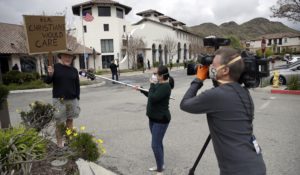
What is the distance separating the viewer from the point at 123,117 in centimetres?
755

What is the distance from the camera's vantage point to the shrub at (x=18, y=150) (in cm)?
274

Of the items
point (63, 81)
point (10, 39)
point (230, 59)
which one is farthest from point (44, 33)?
point (10, 39)

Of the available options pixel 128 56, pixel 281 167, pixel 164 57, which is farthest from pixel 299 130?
pixel 164 57

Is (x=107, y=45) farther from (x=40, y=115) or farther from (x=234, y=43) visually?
(x=40, y=115)

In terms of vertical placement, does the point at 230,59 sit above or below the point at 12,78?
above

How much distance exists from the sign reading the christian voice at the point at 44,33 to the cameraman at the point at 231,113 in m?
3.26

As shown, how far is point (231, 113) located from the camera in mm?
1823

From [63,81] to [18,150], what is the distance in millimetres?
1610

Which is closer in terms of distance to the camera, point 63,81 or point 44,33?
point 44,33

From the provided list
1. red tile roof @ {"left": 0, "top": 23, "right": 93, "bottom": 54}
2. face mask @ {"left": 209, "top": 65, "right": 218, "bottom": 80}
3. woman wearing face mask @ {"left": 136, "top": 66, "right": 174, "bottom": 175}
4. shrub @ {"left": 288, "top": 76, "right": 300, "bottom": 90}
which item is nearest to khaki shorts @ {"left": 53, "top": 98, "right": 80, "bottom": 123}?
woman wearing face mask @ {"left": 136, "top": 66, "right": 174, "bottom": 175}

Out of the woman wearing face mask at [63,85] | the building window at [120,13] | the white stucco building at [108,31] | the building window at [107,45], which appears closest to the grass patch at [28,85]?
the woman wearing face mask at [63,85]

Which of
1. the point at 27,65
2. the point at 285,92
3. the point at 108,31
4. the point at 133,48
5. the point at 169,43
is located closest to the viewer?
the point at 285,92

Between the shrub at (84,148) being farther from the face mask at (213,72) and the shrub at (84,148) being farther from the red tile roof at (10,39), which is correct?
the red tile roof at (10,39)

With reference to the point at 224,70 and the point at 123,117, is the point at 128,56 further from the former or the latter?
the point at 224,70
